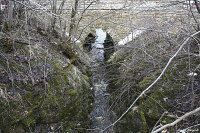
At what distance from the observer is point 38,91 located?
3902 millimetres

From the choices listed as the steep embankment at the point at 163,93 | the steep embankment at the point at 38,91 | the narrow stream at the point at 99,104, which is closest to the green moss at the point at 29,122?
the steep embankment at the point at 38,91

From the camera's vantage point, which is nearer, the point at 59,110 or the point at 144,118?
the point at 144,118

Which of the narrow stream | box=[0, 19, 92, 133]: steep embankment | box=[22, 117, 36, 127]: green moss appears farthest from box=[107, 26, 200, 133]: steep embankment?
box=[22, 117, 36, 127]: green moss

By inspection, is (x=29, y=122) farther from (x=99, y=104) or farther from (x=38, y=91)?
(x=99, y=104)

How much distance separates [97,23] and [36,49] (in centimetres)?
527

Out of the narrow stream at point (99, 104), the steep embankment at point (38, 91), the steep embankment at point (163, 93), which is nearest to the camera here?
the steep embankment at point (163, 93)

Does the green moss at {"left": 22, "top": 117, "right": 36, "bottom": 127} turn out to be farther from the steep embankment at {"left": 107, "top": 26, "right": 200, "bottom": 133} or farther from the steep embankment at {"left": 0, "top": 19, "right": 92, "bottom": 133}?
the steep embankment at {"left": 107, "top": 26, "right": 200, "bottom": 133}

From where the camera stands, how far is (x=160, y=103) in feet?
11.7

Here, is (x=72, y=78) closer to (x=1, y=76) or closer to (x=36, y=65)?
(x=36, y=65)

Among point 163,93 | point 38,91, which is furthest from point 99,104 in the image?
point 163,93

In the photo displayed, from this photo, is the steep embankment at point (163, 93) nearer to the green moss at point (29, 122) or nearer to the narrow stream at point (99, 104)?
the narrow stream at point (99, 104)

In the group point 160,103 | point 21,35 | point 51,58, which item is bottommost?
point 160,103

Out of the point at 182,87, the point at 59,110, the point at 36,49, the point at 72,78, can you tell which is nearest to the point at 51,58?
the point at 36,49

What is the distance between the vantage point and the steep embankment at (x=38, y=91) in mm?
3459
